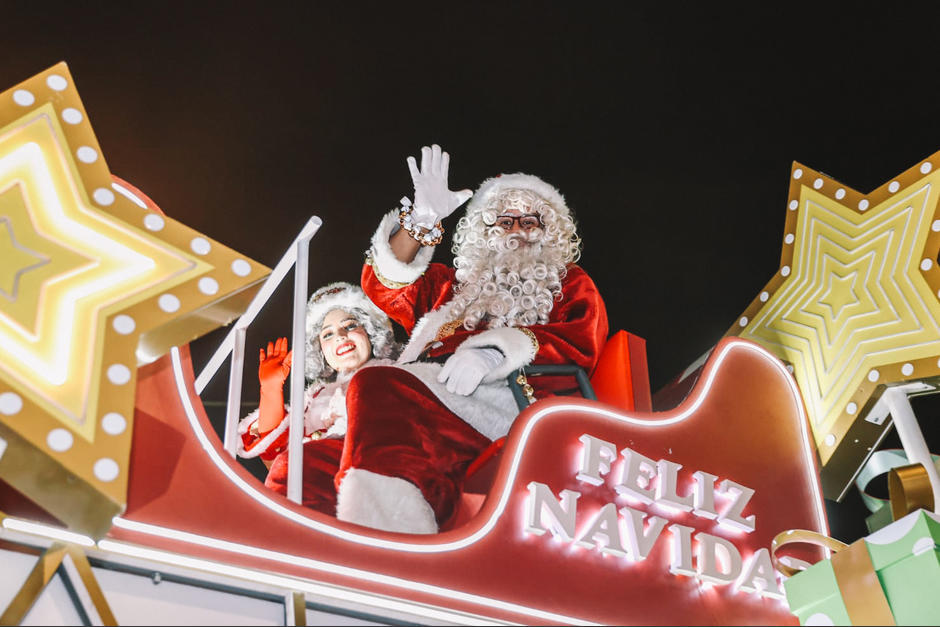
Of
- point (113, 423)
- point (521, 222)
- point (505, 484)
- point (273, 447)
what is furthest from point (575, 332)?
point (113, 423)

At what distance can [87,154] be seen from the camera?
219 cm

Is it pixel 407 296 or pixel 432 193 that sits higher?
pixel 432 193

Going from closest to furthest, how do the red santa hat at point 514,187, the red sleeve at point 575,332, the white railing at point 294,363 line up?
1. the white railing at point 294,363
2. the red sleeve at point 575,332
3. the red santa hat at point 514,187

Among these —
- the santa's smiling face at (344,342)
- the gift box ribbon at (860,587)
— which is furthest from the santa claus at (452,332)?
the gift box ribbon at (860,587)

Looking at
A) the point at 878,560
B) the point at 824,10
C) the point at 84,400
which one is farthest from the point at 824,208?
the point at 84,400

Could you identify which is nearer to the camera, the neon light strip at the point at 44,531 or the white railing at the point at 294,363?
the neon light strip at the point at 44,531

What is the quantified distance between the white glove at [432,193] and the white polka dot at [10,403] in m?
2.21

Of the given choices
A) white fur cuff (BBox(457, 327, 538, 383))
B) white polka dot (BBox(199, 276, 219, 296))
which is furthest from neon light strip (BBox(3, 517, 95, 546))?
white fur cuff (BBox(457, 327, 538, 383))

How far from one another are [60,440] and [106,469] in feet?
0.33

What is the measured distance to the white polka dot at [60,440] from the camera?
173 centimetres

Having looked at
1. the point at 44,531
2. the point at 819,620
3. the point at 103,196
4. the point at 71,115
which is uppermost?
the point at 71,115

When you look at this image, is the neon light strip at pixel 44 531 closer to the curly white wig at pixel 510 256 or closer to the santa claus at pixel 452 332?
the santa claus at pixel 452 332

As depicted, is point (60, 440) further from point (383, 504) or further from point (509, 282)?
point (509, 282)

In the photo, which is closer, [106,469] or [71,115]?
[106,469]
